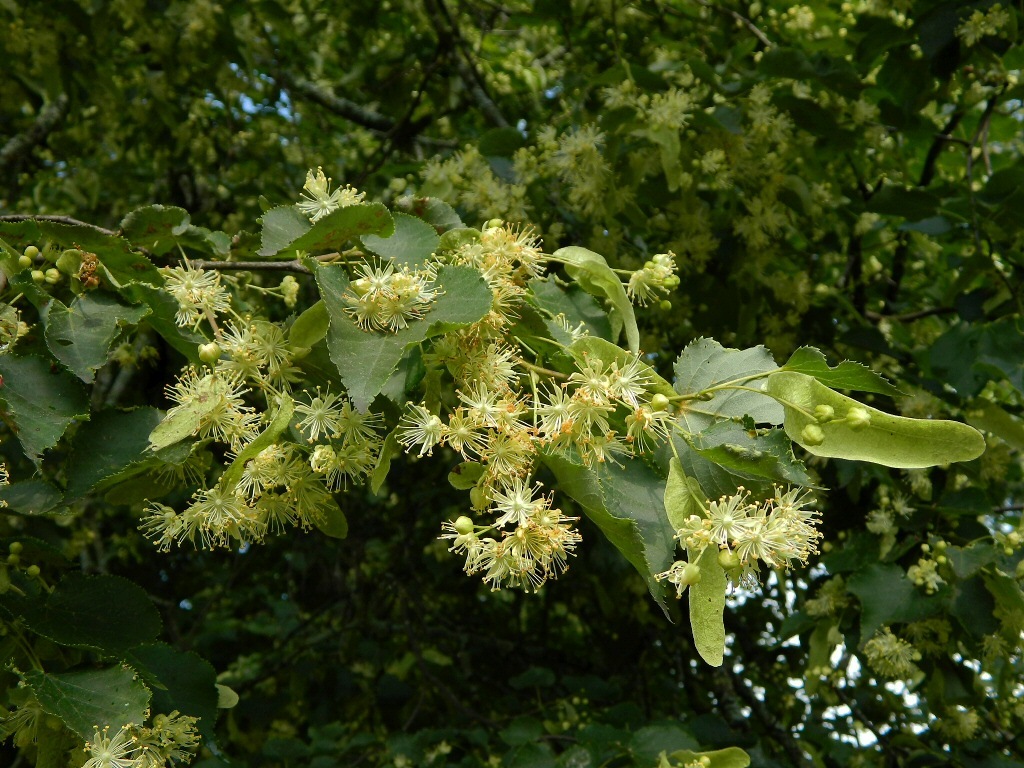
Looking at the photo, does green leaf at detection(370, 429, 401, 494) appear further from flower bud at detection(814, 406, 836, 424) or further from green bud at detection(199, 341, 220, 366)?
flower bud at detection(814, 406, 836, 424)

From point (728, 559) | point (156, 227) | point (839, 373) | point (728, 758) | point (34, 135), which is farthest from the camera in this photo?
point (34, 135)

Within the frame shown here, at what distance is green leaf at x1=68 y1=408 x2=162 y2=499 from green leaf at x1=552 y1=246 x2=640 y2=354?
2.47ft

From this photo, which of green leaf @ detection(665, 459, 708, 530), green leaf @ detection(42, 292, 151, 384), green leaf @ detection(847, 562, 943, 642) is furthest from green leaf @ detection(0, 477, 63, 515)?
green leaf @ detection(847, 562, 943, 642)

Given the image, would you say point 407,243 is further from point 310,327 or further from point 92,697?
point 92,697

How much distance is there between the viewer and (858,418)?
45.8 inches

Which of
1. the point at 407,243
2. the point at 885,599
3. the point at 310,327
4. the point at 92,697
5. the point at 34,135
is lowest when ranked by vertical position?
the point at 34,135

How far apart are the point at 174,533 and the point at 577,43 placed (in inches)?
126

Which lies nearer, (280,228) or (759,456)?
(759,456)

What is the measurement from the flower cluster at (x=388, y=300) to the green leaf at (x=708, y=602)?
0.52 m

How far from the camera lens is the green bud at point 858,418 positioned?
1160 millimetres

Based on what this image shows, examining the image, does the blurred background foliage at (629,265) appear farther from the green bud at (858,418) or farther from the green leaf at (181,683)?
the green bud at (858,418)

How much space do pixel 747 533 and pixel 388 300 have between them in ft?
1.99

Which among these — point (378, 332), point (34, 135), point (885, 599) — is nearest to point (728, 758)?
point (885, 599)

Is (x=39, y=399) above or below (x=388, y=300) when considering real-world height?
below
